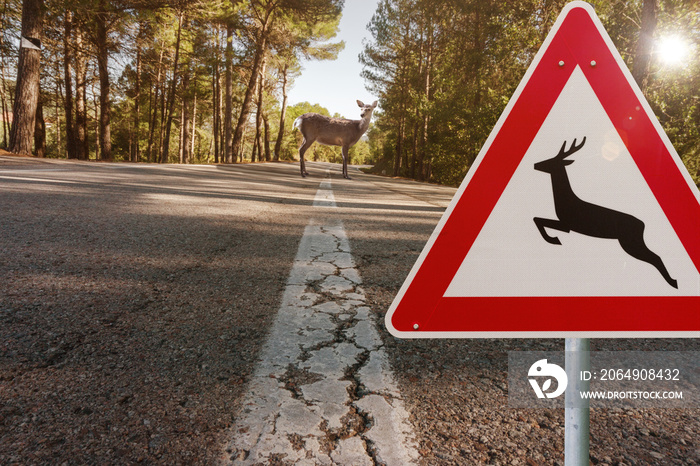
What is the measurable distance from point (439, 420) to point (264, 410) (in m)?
0.49

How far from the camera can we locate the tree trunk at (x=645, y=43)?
932 cm

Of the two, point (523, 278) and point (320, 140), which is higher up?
point (320, 140)

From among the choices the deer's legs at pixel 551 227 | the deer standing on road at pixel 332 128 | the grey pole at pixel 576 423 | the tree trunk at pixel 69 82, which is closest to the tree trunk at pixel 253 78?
the tree trunk at pixel 69 82

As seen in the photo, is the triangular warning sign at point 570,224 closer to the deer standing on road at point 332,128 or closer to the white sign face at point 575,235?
the white sign face at point 575,235

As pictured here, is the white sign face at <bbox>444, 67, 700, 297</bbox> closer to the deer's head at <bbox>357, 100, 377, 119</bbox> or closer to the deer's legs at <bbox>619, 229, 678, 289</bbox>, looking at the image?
the deer's legs at <bbox>619, 229, 678, 289</bbox>

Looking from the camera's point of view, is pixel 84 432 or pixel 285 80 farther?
pixel 285 80

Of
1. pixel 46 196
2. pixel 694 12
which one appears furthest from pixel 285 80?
pixel 46 196

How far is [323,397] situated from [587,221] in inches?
34.4

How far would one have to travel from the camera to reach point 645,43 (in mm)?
9484

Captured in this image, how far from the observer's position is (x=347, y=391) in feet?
4.20

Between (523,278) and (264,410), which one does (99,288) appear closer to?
(264,410)

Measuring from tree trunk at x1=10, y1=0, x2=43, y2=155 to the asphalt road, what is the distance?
11.7 m
